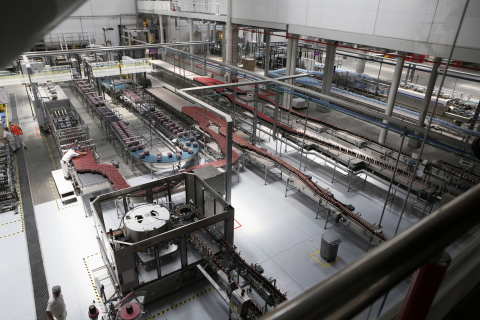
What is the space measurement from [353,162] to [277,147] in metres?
3.30

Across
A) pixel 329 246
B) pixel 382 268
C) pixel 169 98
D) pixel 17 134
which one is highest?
pixel 382 268

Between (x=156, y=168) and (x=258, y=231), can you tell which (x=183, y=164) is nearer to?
(x=156, y=168)

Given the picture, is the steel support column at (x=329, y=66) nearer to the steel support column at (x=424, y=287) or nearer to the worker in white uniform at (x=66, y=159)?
the worker in white uniform at (x=66, y=159)

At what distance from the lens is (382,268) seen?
1.92 feet

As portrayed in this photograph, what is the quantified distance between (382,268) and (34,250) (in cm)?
785

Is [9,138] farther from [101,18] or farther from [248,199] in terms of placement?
[101,18]

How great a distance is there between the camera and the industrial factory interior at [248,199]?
891 mm

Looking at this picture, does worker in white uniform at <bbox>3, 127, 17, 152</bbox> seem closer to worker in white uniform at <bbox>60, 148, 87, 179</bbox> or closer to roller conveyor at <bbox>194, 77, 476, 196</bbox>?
worker in white uniform at <bbox>60, 148, 87, 179</bbox>

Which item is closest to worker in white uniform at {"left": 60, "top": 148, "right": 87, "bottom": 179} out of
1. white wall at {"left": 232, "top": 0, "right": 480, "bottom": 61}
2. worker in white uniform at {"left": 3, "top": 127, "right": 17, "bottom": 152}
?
worker in white uniform at {"left": 3, "top": 127, "right": 17, "bottom": 152}

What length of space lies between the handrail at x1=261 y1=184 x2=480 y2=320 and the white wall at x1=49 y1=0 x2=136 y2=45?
25.3 metres

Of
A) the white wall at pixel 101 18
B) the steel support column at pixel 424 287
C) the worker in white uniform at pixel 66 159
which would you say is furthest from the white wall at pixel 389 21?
the white wall at pixel 101 18

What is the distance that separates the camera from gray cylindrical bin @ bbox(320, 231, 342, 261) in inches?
253

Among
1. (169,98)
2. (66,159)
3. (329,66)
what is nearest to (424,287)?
(66,159)

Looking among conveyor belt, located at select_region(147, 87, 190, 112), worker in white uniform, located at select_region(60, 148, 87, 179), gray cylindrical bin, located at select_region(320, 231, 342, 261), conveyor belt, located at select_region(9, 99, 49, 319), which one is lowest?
conveyor belt, located at select_region(9, 99, 49, 319)
